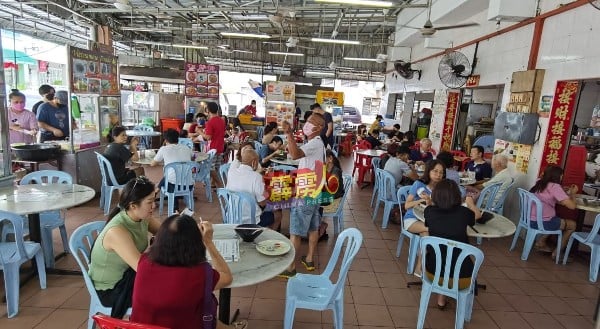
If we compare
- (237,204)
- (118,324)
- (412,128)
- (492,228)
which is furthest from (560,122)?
(412,128)

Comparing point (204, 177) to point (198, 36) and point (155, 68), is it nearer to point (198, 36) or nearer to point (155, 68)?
point (155, 68)

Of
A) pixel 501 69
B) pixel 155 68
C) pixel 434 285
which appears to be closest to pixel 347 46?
pixel 155 68

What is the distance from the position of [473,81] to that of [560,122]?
251cm

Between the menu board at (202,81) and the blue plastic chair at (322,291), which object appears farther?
the menu board at (202,81)

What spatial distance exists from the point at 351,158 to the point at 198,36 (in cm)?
873

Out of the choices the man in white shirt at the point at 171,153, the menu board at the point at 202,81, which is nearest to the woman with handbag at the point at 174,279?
the man in white shirt at the point at 171,153

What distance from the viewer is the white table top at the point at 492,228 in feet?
9.97

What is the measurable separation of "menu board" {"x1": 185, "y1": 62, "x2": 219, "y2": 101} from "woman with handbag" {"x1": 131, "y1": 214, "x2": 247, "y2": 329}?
31.6ft

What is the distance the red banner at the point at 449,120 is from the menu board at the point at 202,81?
642 cm

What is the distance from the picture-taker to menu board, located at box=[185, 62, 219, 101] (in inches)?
410

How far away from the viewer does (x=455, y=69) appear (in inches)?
265

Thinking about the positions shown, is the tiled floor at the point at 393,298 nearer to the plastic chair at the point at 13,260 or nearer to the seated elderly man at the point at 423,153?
the plastic chair at the point at 13,260

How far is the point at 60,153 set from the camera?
17.1ft

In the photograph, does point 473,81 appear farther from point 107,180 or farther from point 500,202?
point 107,180
